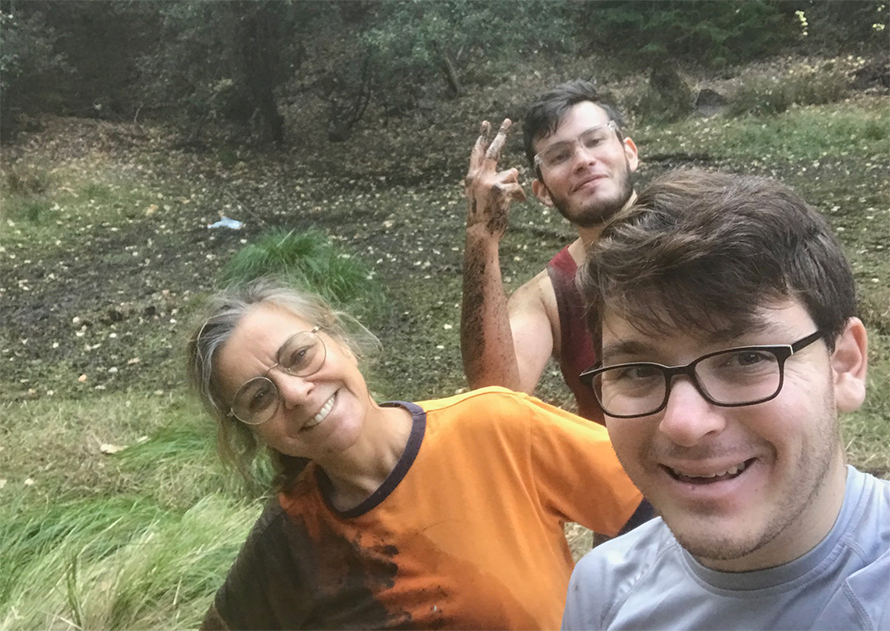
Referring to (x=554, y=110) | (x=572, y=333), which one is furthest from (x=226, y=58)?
(x=572, y=333)

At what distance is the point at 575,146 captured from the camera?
1303 millimetres

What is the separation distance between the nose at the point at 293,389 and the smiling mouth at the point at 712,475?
550mm

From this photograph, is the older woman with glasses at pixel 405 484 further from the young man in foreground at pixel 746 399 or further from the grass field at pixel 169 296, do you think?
the grass field at pixel 169 296

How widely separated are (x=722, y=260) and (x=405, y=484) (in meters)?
0.61

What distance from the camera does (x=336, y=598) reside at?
1.04 meters

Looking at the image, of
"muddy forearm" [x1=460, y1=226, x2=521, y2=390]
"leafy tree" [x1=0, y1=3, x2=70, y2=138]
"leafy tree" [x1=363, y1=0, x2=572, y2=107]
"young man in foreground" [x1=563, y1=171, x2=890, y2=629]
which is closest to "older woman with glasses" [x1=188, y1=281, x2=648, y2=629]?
"muddy forearm" [x1=460, y1=226, x2=521, y2=390]

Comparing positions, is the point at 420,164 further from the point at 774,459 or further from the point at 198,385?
the point at 774,459

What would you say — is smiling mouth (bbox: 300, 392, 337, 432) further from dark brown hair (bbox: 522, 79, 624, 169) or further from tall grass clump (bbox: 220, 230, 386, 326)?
tall grass clump (bbox: 220, 230, 386, 326)

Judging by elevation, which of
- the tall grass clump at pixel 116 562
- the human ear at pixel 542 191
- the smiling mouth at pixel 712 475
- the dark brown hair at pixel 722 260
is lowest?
the tall grass clump at pixel 116 562

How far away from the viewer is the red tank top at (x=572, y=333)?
Answer: 4.09ft

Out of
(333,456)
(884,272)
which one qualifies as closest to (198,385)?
(333,456)

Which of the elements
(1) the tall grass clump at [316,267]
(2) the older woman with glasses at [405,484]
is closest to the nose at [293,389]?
(2) the older woman with glasses at [405,484]

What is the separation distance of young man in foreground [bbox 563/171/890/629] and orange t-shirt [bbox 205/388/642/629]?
36 cm

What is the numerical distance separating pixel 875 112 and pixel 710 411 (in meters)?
1.56
